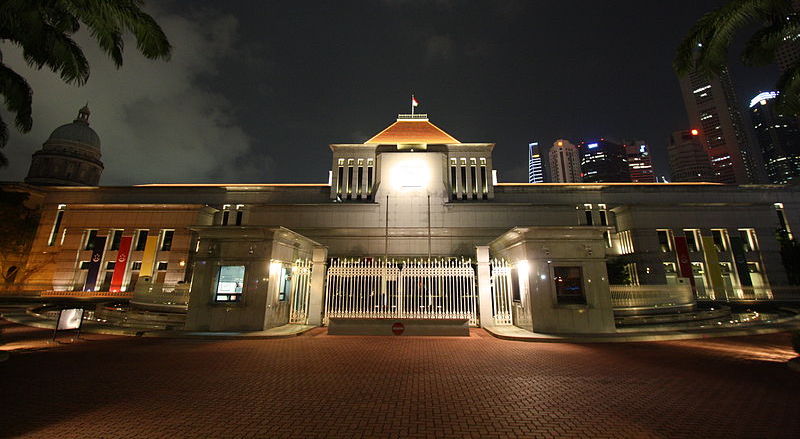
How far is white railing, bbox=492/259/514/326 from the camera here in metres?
14.0

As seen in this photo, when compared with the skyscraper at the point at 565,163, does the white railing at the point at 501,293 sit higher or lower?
lower

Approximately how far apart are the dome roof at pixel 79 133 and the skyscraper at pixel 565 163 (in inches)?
7386

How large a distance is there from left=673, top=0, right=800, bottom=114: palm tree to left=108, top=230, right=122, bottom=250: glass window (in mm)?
53117

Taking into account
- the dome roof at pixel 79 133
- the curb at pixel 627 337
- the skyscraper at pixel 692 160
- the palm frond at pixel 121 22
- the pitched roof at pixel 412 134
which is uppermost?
the skyscraper at pixel 692 160

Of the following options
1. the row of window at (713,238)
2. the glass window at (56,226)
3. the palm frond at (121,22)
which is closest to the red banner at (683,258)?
the row of window at (713,238)

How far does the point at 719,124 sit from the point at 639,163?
123ft

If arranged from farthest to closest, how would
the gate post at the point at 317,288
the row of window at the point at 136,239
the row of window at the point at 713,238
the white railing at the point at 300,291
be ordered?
the row of window at the point at 136,239
the row of window at the point at 713,238
the white railing at the point at 300,291
the gate post at the point at 317,288

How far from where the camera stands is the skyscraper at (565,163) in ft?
570

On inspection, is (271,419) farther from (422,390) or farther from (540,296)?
(540,296)

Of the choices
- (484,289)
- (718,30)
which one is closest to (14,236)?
(484,289)

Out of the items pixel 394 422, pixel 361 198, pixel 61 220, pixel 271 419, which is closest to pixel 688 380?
pixel 394 422

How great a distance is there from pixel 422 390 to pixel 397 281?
8.49 metres

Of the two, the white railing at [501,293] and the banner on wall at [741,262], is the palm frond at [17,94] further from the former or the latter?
the banner on wall at [741,262]

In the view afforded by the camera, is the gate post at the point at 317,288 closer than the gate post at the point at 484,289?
No
